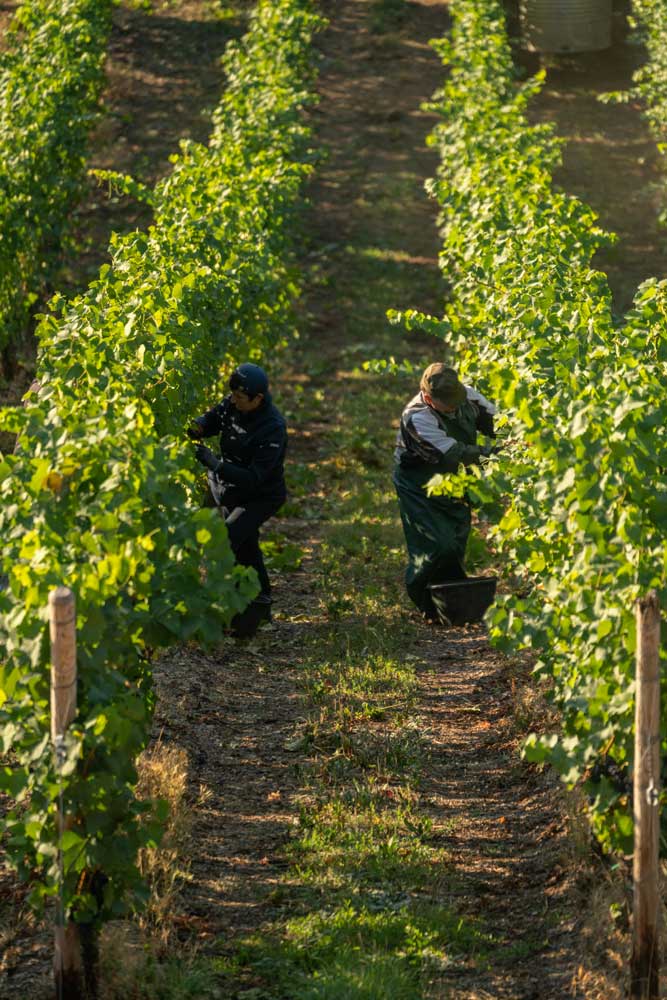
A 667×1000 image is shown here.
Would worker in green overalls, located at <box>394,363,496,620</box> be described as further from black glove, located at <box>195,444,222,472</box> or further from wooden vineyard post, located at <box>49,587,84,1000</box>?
wooden vineyard post, located at <box>49,587,84,1000</box>

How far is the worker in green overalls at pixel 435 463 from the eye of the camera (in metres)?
7.36

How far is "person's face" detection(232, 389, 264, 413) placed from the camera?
7188 mm

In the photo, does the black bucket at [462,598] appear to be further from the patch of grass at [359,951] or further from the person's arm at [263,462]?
the patch of grass at [359,951]

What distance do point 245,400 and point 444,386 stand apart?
1040mm

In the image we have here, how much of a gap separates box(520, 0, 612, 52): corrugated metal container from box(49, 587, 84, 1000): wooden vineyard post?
1705cm

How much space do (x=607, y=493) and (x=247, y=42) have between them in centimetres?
1482

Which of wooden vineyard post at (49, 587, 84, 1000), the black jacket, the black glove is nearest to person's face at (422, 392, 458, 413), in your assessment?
the black jacket

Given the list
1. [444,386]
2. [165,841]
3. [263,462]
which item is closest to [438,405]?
[444,386]

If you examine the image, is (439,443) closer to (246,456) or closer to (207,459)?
(246,456)

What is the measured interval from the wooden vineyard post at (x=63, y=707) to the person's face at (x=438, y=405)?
11.8 feet

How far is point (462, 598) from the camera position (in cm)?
774

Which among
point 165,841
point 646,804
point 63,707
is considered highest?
point 63,707

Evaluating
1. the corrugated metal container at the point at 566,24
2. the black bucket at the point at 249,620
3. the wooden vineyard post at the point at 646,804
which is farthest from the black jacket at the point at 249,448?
the corrugated metal container at the point at 566,24

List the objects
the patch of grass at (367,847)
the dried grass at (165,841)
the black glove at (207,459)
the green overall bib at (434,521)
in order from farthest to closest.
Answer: the green overall bib at (434,521), the black glove at (207,459), the patch of grass at (367,847), the dried grass at (165,841)
